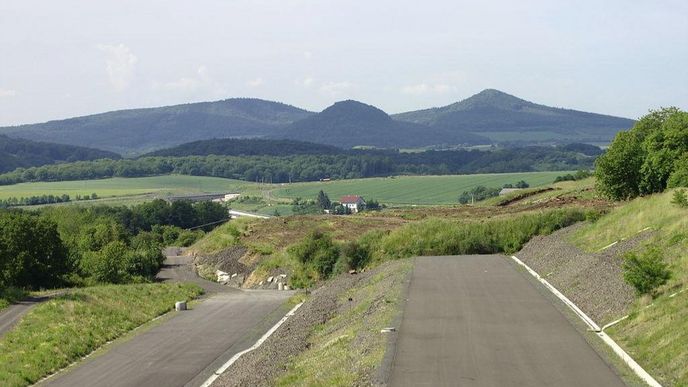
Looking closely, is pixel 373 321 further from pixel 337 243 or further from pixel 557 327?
pixel 337 243

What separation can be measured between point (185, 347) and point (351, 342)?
36.9 feet

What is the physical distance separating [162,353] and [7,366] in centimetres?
577

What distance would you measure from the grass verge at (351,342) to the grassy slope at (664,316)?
684cm

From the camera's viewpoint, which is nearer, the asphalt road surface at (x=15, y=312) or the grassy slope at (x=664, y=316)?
the grassy slope at (x=664, y=316)

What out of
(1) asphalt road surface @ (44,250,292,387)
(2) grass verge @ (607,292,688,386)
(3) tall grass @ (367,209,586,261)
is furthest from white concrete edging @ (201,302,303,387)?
(2) grass verge @ (607,292,688,386)

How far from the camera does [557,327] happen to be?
29969 mm

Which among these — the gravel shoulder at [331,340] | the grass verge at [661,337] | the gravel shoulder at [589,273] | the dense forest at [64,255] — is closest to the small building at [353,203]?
the dense forest at [64,255]

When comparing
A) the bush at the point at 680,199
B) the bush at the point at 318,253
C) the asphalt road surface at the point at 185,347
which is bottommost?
the asphalt road surface at the point at 185,347

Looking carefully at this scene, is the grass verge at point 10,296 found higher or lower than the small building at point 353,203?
higher

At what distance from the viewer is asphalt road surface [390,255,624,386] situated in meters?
23.7

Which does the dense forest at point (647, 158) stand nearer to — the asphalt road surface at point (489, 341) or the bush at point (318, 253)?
the bush at point (318, 253)

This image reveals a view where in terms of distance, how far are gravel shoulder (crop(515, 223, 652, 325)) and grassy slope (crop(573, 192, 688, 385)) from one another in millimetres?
1231

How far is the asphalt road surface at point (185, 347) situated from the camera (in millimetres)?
34062

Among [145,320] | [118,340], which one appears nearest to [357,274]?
[145,320]
